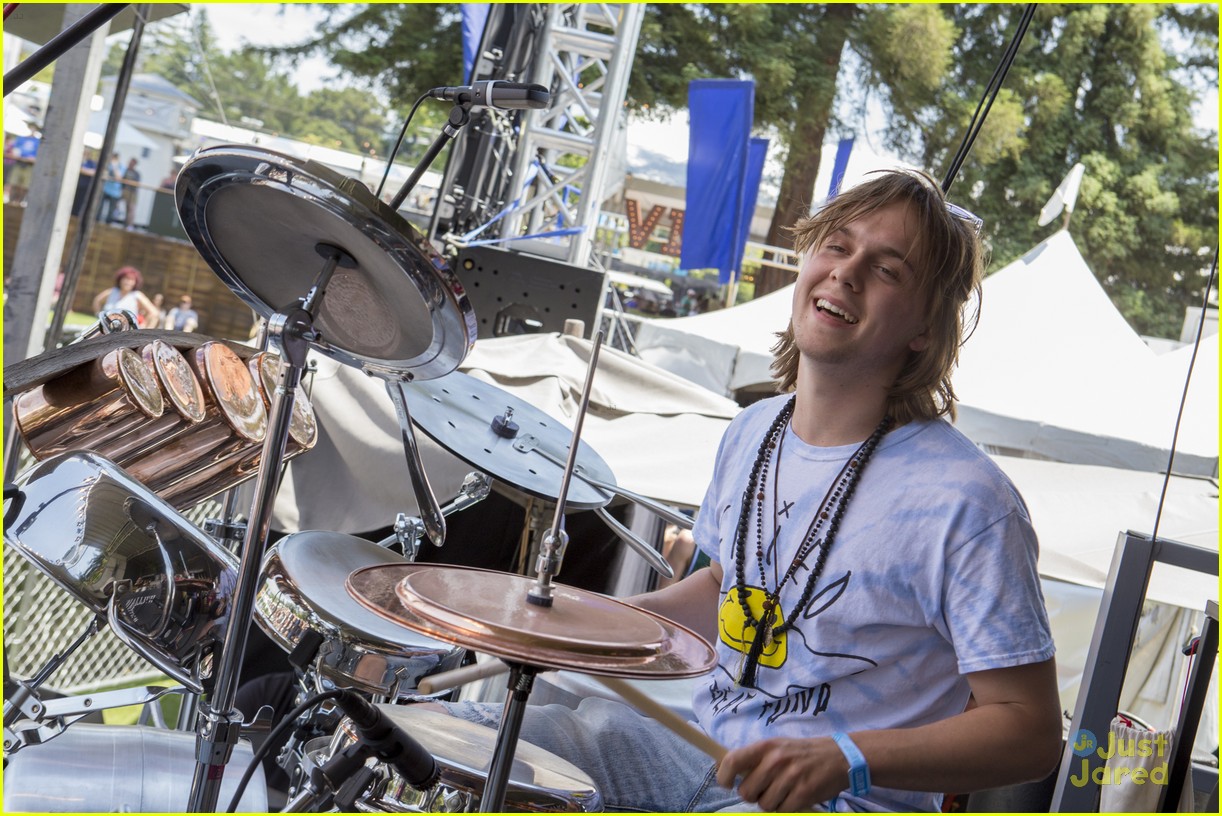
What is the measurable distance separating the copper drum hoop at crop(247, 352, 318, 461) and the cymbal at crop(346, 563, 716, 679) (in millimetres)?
1188

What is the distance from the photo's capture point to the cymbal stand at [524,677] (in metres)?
1.18

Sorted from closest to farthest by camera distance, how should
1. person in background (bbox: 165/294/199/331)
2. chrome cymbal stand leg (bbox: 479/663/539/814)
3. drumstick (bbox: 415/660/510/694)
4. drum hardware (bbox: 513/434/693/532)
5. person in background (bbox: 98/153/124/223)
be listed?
chrome cymbal stand leg (bbox: 479/663/539/814)
drumstick (bbox: 415/660/510/694)
drum hardware (bbox: 513/434/693/532)
person in background (bbox: 165/294/199/331)
person in background (bbox: 98/153/124/223)

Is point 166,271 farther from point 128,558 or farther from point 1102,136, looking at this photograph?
point 128,558

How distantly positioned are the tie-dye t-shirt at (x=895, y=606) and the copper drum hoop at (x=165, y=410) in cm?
110

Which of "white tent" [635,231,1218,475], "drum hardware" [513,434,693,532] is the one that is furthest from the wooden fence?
"drum hardware" [513,434,693,532]

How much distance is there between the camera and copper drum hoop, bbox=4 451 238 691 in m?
1.63

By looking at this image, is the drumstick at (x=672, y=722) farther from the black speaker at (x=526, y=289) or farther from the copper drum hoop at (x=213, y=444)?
the black speaker at (x=526, y=289)

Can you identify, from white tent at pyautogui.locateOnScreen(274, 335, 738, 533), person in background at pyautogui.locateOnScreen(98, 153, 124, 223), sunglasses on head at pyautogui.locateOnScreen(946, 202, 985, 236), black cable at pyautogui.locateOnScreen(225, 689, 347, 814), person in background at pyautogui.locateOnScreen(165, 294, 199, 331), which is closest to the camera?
black cable at pyautogui.locateOnScreen(225, 689, 347, 814)

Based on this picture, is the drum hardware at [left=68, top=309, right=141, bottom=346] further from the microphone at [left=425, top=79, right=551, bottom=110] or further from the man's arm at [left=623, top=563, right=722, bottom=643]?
the man's arm at [left=623, top=563, right=722, bottom=643]

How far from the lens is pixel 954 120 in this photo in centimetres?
1717

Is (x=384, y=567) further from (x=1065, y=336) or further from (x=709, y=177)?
(x=709, y=177)

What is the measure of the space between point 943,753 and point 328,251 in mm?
1031

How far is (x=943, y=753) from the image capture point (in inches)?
56.2

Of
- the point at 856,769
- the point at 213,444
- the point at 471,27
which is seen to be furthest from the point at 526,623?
the point at 471,27
